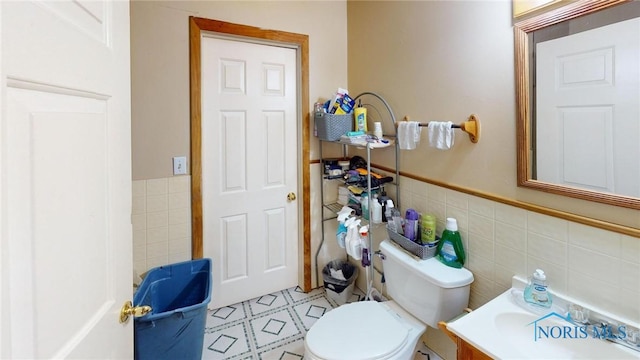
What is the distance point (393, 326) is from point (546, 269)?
2.15 ft

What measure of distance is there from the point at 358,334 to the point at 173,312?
83 cm

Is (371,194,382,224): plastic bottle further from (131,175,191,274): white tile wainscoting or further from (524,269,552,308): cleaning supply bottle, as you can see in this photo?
(131,175,191,274): white tile wainscoting

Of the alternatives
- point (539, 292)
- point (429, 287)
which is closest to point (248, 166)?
point (429, 287)

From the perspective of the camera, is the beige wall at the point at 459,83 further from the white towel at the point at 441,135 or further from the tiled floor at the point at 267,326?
the tiled floor at the point at 267,326

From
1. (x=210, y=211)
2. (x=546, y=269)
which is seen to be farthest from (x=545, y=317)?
(x=210, y=211)

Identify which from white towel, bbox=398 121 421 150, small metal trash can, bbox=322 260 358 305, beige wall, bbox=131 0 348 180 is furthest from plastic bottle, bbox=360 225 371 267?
beige wall, bbox=131 0 348 180

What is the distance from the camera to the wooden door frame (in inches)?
73.9

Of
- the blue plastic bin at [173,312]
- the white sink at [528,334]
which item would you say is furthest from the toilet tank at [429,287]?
the blue plastic bin at [173,312]

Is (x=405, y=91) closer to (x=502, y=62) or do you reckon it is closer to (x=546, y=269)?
(x=502, y=62)

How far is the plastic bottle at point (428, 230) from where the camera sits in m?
1.55

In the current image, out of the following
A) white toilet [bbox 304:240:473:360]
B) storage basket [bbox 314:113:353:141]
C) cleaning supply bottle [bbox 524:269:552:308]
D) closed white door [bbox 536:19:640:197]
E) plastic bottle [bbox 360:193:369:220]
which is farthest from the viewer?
storage basket [bbox 314:113:353:141]

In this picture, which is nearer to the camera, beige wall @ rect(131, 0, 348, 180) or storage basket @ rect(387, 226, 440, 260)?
storage basket @ rect(387, 226, 440, 260)

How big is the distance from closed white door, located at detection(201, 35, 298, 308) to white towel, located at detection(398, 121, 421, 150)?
862 millimetres

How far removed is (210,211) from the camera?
81.4 inches
